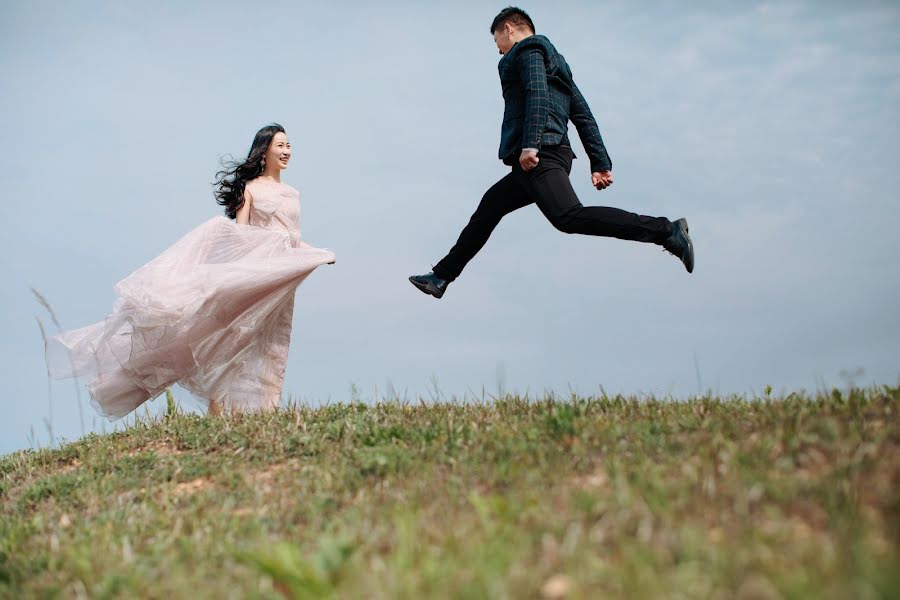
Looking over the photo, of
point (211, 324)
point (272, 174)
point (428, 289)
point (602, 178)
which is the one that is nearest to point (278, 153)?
point (272, 174)

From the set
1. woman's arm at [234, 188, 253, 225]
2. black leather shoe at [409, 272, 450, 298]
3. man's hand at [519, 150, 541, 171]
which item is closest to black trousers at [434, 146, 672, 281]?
man's hand at [519, 150, 541, 171]

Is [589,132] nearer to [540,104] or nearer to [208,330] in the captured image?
[540,104]

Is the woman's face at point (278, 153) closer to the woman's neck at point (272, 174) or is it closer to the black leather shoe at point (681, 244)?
the woman's neck at point (272, 174)

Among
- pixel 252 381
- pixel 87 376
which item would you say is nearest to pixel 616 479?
pixel 252 381

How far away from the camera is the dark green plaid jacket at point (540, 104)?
802 centimetres

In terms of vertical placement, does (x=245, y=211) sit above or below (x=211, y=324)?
above

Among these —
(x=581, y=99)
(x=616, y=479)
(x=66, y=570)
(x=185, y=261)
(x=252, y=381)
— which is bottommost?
(x=66, y=570)

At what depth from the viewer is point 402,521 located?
4.06 m

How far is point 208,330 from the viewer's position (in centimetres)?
931

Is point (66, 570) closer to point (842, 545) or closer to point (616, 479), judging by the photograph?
point (616, 479)

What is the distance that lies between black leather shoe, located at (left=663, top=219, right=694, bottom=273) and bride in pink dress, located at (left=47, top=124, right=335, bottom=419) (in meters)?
3.62

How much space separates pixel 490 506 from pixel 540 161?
4456 mm

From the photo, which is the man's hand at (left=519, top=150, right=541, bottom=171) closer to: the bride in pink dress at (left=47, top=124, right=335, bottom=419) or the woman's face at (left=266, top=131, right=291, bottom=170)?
the bride in pink dress at (left=47, top=124, right=335, bottom=419)

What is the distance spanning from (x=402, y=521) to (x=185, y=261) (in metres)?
5.95
